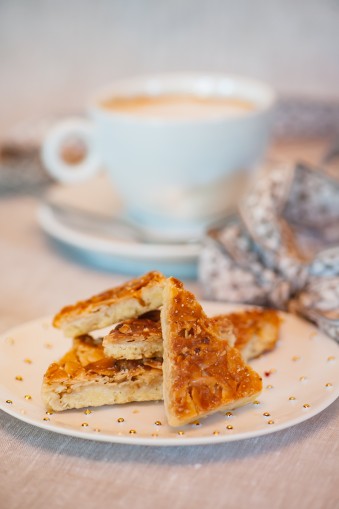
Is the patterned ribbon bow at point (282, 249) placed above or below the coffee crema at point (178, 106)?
below

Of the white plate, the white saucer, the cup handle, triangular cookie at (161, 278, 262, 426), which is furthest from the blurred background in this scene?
triangular cookie at (161, 278, 262, 426)

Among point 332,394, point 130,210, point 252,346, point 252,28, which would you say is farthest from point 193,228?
point 252,28

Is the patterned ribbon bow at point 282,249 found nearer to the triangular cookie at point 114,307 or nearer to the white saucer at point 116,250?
the white saucer at point 116,250

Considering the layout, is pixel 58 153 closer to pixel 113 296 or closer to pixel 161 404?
Answer: pixel 113 296

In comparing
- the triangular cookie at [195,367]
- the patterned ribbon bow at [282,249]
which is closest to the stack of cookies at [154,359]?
the triangular cookie at [195,367]

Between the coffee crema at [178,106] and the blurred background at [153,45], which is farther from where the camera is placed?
the blurred background at [153,45]

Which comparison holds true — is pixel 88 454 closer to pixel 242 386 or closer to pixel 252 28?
pixel 242 386

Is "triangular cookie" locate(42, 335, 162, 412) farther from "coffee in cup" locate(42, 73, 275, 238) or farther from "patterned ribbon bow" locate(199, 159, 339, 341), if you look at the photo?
"coffee in cup" locate(42, 73, 275, 238)

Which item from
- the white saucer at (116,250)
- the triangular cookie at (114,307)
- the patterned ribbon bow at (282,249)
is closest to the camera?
the triangular cookie at (114,307)
